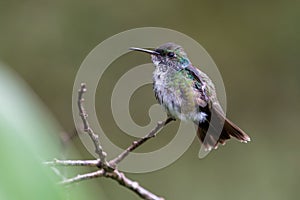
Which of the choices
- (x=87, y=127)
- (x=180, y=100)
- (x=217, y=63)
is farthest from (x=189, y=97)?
(x=217, y=63)

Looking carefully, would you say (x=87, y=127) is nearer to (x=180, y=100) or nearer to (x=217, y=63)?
(x=180, y=100)

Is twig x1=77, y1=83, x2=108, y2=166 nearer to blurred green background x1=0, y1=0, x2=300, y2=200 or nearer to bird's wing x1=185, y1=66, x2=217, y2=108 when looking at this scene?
bird's wing x1=185, y1=66, x2=217, y2=108

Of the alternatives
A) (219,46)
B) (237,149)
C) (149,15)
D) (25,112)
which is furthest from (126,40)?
(25,112)

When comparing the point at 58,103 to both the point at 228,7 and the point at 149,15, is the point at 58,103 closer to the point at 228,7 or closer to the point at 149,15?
the point at 149,15

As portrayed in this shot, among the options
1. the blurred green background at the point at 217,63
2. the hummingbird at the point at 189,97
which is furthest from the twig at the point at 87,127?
the blurred green background at the point at 217,63

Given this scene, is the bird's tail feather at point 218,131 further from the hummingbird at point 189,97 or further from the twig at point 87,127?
the twig at point 87,127

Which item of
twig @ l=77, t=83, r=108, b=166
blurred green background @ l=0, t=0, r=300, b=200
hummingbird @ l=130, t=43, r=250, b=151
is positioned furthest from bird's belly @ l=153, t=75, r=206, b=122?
blurred green background @ l=0, t=0, r=300, b=200

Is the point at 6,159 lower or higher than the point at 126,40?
lower
